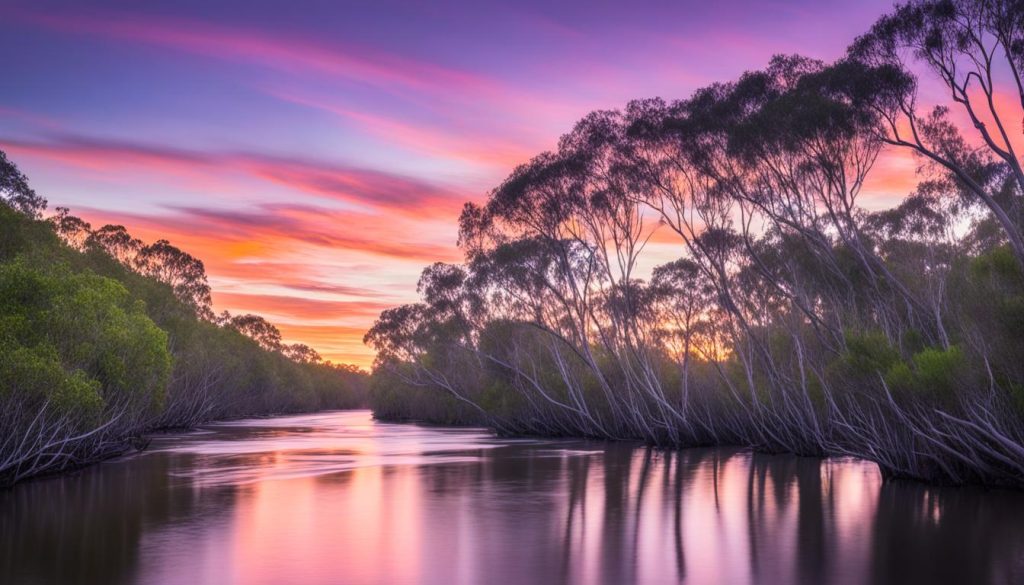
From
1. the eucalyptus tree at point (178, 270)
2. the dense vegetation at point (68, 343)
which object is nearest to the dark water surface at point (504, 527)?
the dense vegetation at point (68, 343)

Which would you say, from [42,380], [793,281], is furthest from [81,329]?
[793,281]

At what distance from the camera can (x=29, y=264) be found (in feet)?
80.1

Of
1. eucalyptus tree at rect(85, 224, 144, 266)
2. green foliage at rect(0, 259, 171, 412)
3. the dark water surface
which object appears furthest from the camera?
eucalyptus tree at rect(85, 224, 144, 266)

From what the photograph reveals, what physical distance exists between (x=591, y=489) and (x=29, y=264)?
1773 centimetres

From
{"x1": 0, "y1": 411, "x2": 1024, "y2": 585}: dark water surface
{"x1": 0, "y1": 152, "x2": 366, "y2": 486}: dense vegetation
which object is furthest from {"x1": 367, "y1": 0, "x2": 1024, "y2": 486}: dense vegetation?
{"x1": 0, "y1": 152, "x2": 366, "y2": 486}: dense vegetation

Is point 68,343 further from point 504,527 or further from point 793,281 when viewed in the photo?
point 793,281

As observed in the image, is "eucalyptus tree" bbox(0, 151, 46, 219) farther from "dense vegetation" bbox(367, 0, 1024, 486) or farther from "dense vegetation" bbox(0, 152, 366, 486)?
"dense vegetation" bbox(367, 0, 1024, 486)

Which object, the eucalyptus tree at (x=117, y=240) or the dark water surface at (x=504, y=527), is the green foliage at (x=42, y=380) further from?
the eucalyptus tree at (x=117, y=240)

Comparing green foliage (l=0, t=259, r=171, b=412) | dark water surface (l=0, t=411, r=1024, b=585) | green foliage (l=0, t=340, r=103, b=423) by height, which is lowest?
dark water surface (l=0, t=411, r=1024, b=585)

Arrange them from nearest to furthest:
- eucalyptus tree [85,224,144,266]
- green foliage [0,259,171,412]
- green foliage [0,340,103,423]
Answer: green foliage [0,340,103,423] < green foliage [0,259,171,412] < eucalyptus tree [85,224,144,266]

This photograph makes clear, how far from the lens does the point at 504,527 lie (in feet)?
55.0

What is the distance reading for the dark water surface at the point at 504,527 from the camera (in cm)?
1234

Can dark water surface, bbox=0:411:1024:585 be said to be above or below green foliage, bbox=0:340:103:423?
below

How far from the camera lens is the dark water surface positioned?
40.5 feet
